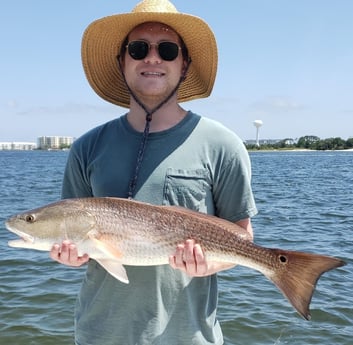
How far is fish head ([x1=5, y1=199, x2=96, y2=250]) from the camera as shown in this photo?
10.8ft

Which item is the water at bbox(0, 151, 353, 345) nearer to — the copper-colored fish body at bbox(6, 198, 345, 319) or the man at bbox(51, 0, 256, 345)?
the man at bbox(51, 0, 256, 345)

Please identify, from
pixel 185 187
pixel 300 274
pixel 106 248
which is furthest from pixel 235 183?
pixel 106 248

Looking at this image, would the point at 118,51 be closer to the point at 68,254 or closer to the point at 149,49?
the point at 149,49

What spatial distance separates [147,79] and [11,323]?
5.95 metres

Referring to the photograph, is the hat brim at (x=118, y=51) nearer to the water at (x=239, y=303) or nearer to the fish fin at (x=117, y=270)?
the fish fin at (x=117, y=270)

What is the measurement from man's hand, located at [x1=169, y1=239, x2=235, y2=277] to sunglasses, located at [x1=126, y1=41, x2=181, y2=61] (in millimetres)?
1326

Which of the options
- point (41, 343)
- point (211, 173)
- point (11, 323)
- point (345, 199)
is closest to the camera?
point (211, 173)

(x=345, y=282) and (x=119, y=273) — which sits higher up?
(x=119, y=273)

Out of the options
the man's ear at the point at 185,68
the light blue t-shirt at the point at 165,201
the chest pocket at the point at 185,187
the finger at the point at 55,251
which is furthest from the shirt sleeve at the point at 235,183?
the finger at the point at 55,251

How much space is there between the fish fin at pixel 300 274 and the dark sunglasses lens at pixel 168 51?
1.55m

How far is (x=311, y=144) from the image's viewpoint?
586 feet

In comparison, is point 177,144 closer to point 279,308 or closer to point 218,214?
point 218,214

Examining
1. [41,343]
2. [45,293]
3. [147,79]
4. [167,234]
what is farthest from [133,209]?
[45,293]

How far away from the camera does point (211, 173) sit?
3.45 m
